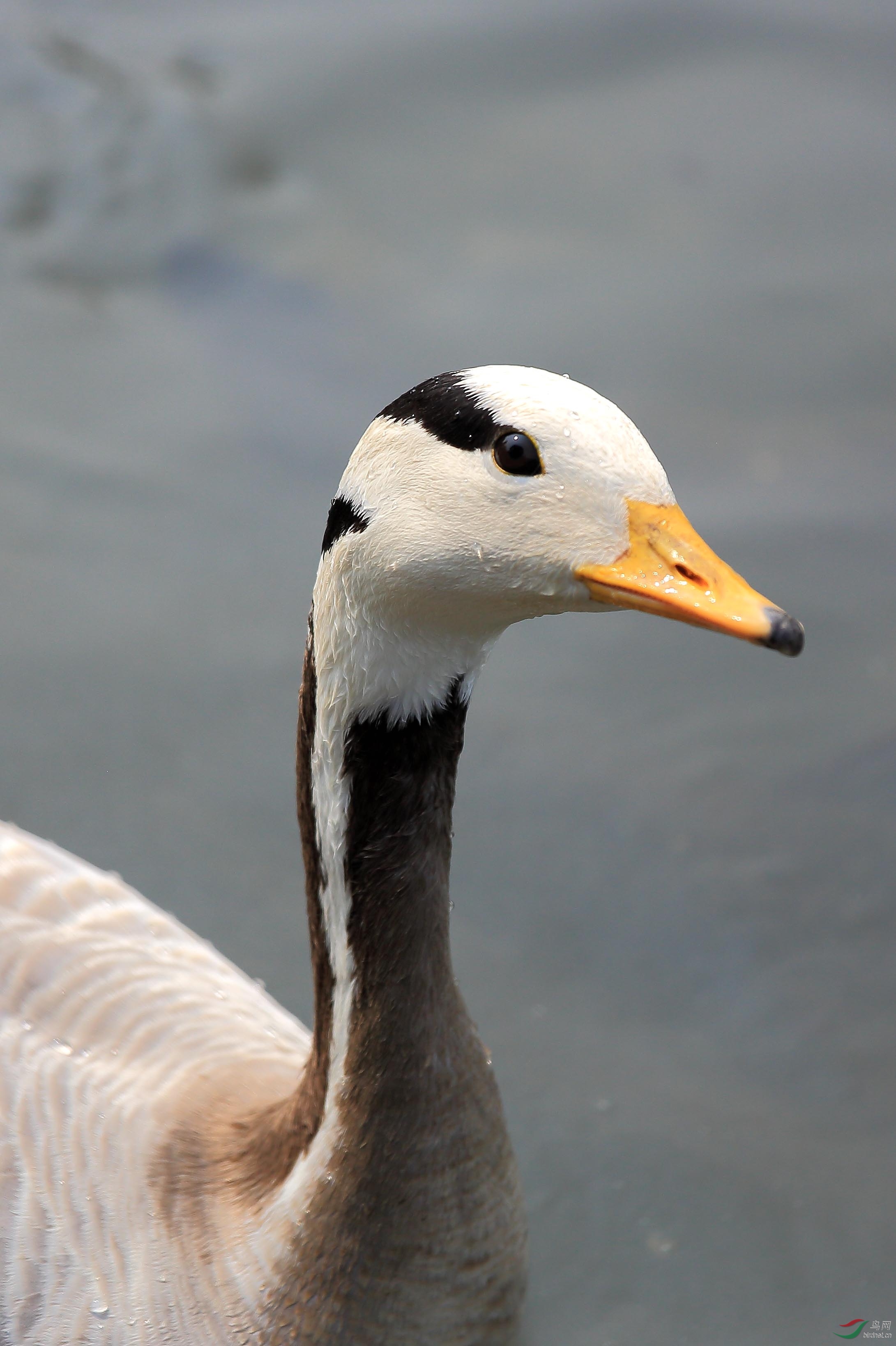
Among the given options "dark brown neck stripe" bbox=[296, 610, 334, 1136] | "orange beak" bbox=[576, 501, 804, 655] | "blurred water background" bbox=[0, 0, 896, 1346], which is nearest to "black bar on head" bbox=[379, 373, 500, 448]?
"orange beak" bbox=[576, 501, 804, 655]

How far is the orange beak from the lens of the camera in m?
1.78

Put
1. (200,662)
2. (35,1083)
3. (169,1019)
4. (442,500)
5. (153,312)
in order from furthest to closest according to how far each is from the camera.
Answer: (153,312) → (200,662) → (169,1019) → (35,1083) → (442,500)

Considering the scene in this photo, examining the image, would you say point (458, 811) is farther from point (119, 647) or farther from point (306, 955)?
point (119, 647)

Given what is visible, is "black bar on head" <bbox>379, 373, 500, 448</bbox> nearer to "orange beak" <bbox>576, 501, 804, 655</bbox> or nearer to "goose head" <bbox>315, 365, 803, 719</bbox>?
"goose head" <bbox>315, 365, 803, 719</bbox>

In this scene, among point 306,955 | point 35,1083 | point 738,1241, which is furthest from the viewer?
point 306,955

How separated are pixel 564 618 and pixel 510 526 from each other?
2818 mm

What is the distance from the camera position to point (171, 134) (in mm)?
6188

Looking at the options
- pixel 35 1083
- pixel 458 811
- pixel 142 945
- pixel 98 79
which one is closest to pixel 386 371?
pixel 458 811

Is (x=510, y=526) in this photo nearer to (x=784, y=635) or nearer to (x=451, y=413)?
(x=451, y=413)

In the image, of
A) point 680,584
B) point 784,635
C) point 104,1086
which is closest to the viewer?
point 784,635

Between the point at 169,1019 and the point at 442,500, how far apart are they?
148 centimetres

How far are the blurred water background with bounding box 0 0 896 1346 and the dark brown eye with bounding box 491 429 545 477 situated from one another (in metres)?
2.03

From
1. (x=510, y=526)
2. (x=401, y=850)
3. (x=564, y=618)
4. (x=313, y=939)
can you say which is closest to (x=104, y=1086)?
(x=313, y=939)

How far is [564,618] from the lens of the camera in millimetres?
4758
